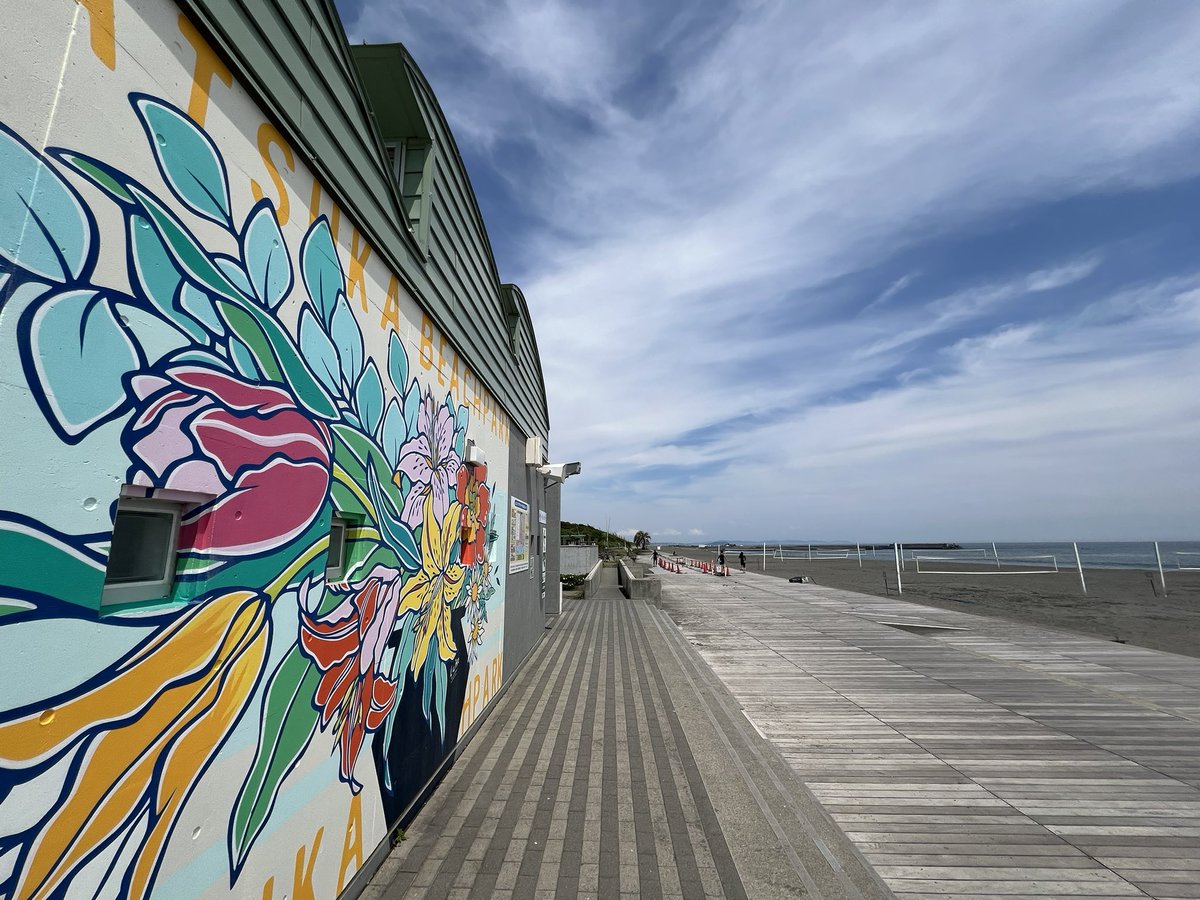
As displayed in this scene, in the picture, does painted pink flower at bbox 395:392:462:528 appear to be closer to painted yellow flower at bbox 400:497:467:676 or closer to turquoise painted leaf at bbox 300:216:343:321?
painted yellow flower at bbox 400:497:467:676

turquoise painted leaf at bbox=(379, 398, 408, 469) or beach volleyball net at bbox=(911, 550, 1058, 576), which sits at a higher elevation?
turquoise painted leaf at bbox=(379, 398, 408, 469)

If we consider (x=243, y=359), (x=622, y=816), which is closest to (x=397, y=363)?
(x=243, y=359)

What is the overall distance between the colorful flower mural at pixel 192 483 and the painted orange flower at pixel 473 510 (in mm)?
1668

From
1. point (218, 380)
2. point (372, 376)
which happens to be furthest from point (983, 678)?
point (218, 380)

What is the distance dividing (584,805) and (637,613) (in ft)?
30.7

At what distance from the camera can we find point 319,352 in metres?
2.39

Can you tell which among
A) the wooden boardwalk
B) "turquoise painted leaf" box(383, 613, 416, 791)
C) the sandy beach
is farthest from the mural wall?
the sandy beach

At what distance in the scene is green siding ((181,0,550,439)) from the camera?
80.2 inches

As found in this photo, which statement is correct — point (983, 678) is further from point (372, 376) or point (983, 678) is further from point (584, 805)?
point (372, 376)

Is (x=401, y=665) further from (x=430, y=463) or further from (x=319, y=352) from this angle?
(x=319, y=352)

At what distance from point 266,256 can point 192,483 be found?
0.99 metres

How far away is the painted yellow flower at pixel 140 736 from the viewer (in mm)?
1202

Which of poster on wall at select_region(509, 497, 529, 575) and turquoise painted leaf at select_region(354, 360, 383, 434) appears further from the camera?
poster on wall at select_region(509, 497, 529, 575)

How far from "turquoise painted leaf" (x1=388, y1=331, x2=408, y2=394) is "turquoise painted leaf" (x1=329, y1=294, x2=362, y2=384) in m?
0.40
